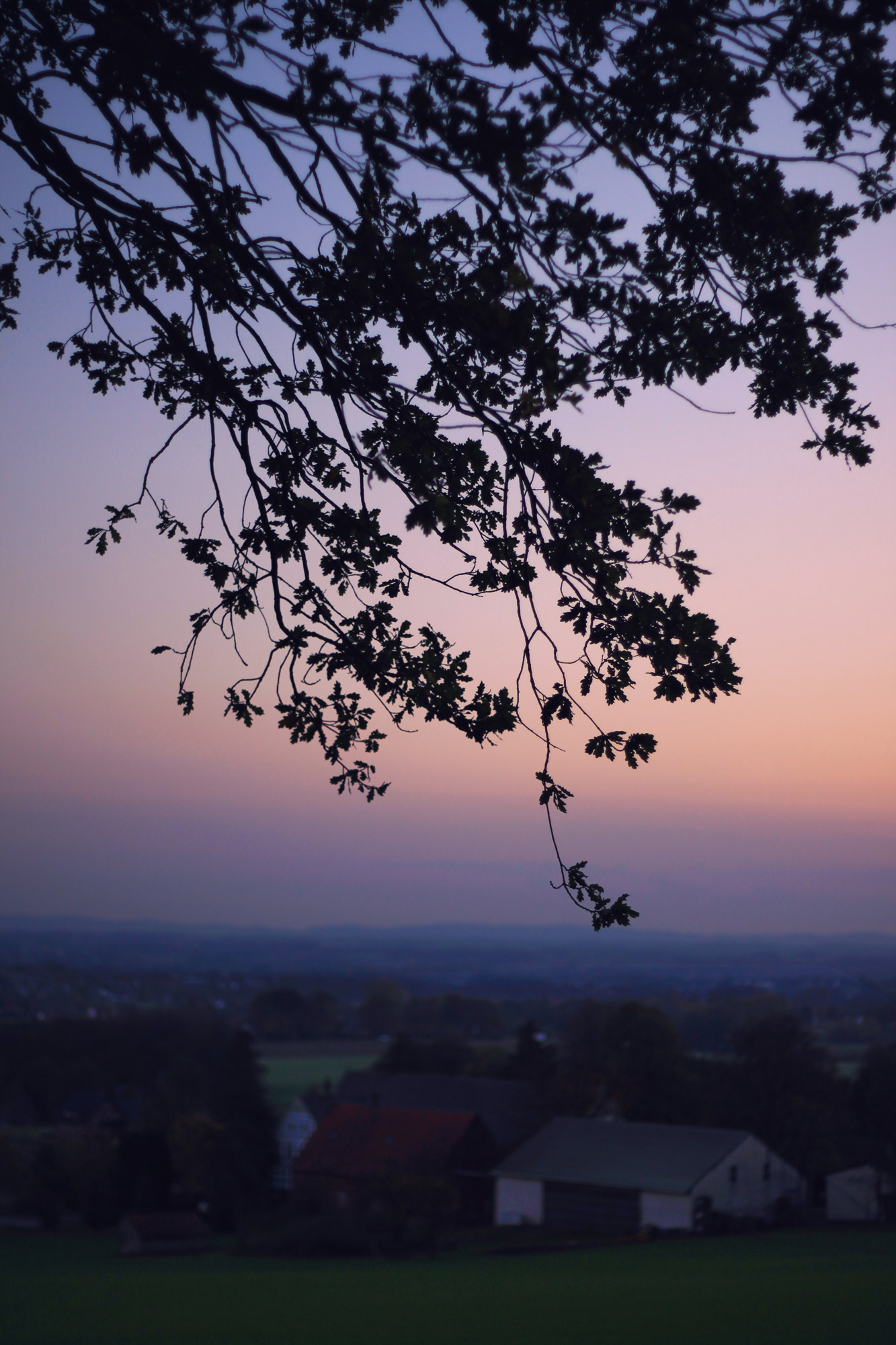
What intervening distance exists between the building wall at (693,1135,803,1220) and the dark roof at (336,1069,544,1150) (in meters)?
9.43

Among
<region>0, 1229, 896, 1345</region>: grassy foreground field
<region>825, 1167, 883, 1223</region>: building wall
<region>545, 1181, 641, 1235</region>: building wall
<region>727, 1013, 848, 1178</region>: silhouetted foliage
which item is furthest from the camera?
<region>727, 1013, 848, 1178</region>: silhouetted foliage

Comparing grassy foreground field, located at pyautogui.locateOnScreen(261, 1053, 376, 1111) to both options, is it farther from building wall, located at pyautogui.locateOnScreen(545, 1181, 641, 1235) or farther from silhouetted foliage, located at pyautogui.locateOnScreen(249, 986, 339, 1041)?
building wall, located at pyautogui.locateOnScreen(545, 1181, 641, 1235)

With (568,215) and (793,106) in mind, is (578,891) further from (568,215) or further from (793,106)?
(793,106)

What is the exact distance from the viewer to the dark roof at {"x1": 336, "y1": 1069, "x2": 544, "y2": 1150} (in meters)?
43.2

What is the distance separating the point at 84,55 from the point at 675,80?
2417mm

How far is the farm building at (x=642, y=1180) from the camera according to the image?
3412cm

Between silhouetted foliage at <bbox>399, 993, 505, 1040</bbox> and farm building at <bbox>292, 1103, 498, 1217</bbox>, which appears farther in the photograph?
silhouetted foliage at <bbox>399, 993, 505, 1040</bbox>

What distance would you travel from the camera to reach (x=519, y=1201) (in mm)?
37844

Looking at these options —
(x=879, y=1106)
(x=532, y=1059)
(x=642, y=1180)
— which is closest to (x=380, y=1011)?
(x=532, y=1059)

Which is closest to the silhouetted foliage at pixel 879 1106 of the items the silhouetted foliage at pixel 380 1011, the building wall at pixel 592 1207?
the building wall at pixel 592 1207

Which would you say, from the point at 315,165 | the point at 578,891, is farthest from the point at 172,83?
the point at 578,891

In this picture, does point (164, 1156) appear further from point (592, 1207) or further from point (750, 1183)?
point (750, 1183)

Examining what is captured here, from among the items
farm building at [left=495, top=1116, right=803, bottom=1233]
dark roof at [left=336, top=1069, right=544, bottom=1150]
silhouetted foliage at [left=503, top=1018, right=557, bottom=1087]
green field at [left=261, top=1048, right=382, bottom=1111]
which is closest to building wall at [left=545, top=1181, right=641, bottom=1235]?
farm building at [left=495, top=1116, right=803, bottom=1233]

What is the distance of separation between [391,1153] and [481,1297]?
16334 mm
